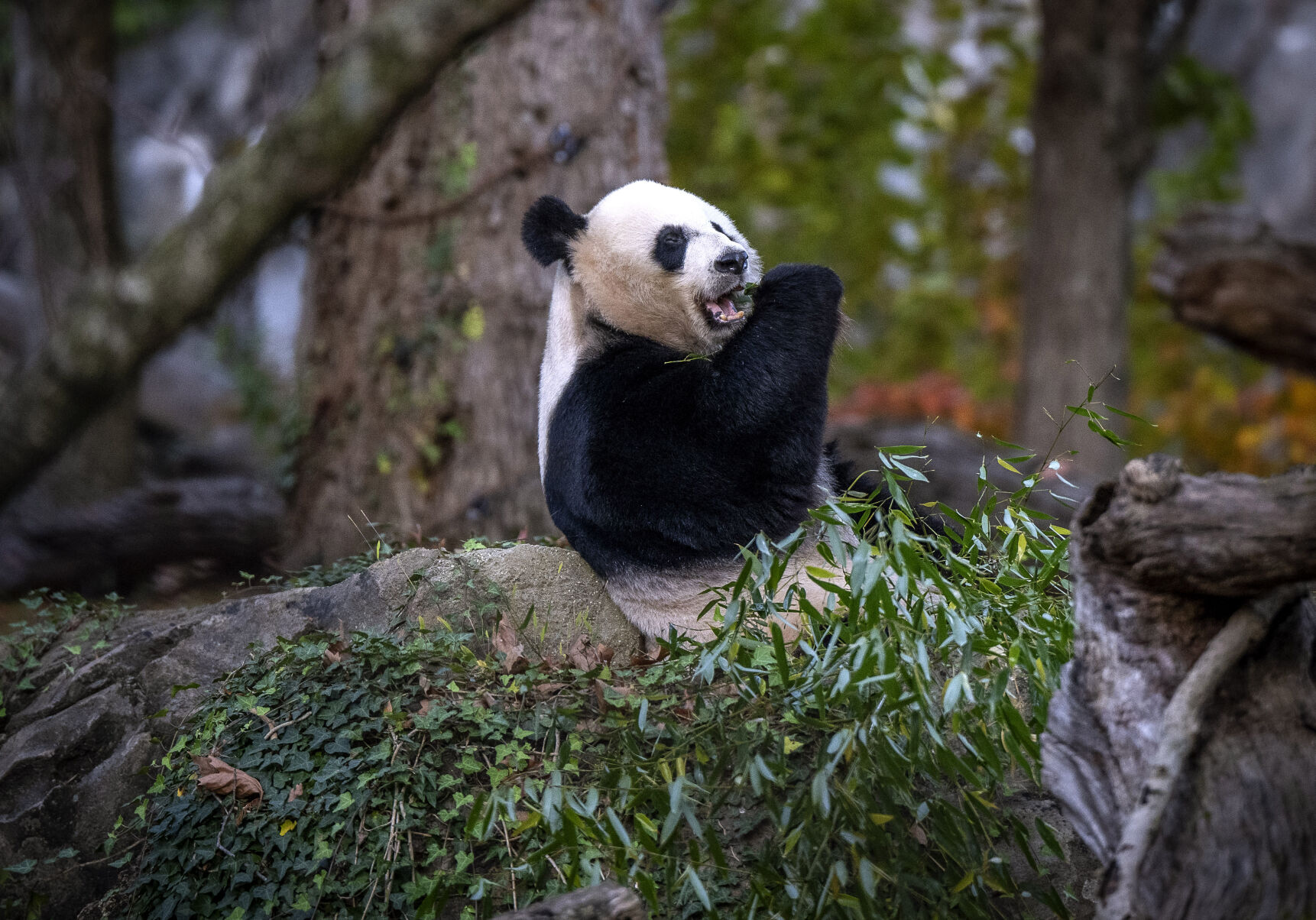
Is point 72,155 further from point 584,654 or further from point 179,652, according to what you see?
point 584,654

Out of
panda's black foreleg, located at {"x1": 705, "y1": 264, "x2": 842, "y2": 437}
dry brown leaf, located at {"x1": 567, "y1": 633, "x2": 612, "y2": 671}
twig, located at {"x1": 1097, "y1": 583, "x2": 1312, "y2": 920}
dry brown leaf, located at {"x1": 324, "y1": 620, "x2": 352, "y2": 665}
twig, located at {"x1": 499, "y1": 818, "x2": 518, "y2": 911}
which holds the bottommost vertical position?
twig, located at {"x1": 499, "y1": 818, "x2": 518, "y2": 911}

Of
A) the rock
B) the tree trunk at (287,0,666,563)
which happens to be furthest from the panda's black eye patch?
the tree trunk at (287,0,666,563)

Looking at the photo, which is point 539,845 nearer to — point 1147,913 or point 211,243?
point 1147,913

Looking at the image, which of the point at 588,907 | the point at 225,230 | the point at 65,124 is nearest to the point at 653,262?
the point at 588,907

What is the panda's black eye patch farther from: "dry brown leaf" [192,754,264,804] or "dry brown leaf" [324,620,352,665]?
"dry brown leaf" [192,754,264,804]

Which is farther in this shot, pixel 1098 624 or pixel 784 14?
pixel 784 14

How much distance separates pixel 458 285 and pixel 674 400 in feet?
8.35

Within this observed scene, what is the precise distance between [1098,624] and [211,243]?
174 inches

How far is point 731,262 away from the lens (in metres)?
3.39

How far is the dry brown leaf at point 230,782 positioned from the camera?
2729 mm

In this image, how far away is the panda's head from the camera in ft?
11.3

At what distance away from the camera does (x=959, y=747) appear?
9.11 ft

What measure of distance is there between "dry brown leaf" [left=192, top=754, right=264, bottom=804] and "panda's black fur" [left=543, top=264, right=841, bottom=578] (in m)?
1.19

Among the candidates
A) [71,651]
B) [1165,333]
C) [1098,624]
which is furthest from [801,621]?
[1165,333]
